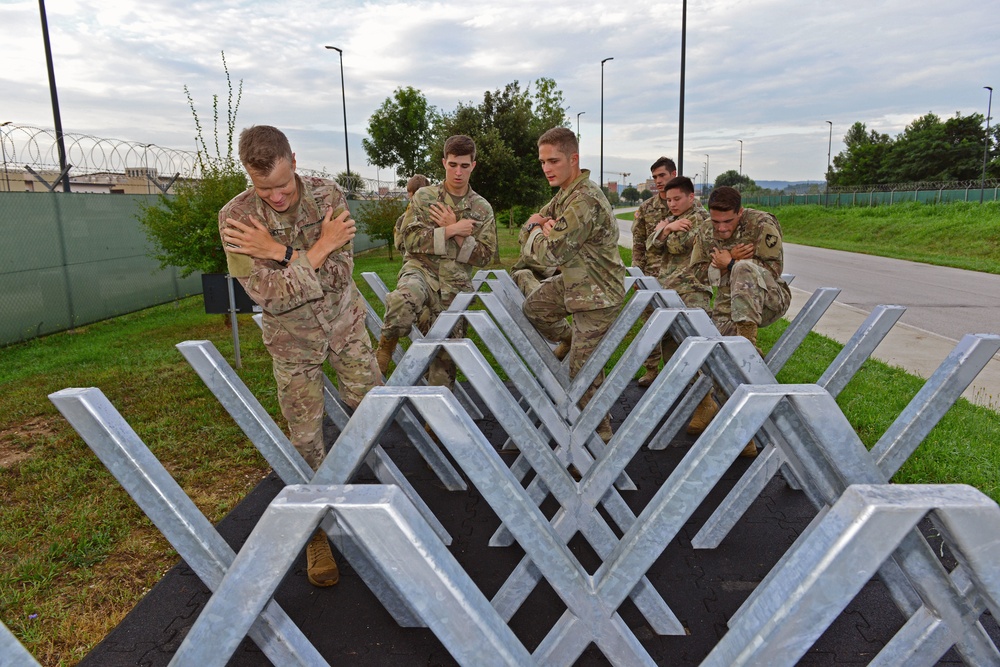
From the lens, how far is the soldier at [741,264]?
4355 millimetres

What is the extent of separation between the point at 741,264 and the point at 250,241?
3.16m

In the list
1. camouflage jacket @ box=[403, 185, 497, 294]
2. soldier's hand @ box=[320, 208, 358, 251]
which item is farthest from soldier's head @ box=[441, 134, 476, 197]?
soldier's hand @ box=[320, 208, 358, 251]

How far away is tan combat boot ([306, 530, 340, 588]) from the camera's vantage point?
287 cm

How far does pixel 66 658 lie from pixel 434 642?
1380 mm

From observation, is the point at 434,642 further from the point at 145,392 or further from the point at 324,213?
the point at 145,392

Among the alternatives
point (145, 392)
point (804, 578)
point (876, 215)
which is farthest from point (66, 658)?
point (876, 215)

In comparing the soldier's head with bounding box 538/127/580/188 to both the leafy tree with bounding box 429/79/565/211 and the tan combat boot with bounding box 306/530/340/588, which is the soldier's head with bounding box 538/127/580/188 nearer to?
the tan combat boot with bounding box 306/530/340/588

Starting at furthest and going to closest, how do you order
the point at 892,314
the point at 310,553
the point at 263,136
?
the point at 892,314
the point at 310,553
the point at 263,136

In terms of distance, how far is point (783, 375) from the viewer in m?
6.17

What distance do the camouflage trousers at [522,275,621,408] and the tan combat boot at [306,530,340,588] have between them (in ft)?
5.97

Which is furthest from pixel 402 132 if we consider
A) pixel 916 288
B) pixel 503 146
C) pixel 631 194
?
pixel 631 194

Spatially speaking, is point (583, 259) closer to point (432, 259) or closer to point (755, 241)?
point (432, 259)

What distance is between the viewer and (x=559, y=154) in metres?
4.02

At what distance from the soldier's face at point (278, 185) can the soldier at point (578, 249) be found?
1.56 metres
